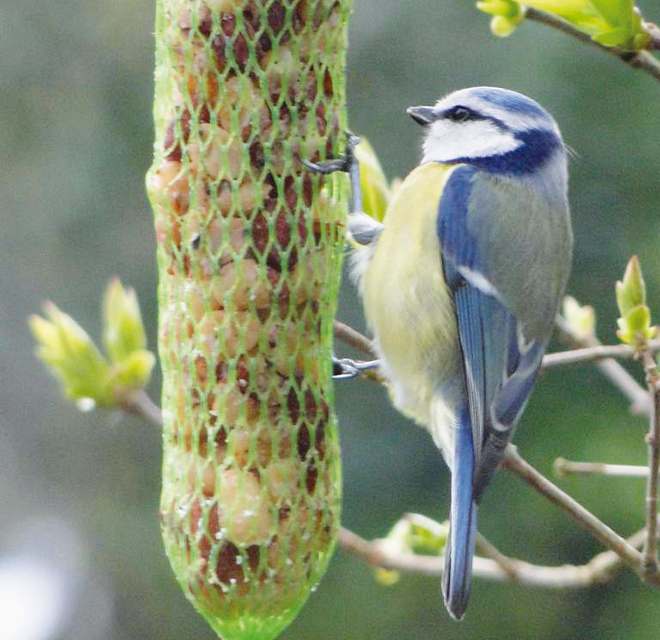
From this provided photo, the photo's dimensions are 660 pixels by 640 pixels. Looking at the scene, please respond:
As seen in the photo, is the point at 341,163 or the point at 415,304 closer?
the point at 341,163

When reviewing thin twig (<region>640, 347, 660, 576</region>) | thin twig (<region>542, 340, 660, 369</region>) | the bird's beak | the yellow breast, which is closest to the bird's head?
the bird's beak

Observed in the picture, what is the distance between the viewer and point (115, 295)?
1.45 meters

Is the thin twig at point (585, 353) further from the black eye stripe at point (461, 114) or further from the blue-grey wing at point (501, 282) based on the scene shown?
the black eye stripe at point (461, 114)

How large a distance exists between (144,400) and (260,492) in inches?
10.4

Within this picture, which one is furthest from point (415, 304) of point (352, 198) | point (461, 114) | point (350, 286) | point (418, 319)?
point (350, 286)

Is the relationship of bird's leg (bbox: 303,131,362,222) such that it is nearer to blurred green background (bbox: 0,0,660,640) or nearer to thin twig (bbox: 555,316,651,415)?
thin twig (bbox: 555,316,651,415)

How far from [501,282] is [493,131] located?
0.70 ft

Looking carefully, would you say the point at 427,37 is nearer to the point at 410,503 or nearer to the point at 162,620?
the point at 410,503

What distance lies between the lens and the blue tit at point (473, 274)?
1.45 meters

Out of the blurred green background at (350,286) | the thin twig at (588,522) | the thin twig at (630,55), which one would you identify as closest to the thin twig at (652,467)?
the thin twig at (588,522)

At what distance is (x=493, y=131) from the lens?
5.07 ft

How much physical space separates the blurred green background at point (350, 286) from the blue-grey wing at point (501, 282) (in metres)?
1.69

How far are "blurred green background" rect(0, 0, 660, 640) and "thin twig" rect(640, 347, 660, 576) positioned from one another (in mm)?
2006

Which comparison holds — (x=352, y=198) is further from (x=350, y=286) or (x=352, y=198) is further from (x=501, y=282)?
(x=350, y=286)
